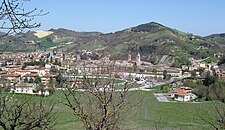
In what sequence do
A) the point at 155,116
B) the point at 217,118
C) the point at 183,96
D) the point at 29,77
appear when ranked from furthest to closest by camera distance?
the point at 29,77
the point at 183,96
the point at 155,116
the point at 217,118

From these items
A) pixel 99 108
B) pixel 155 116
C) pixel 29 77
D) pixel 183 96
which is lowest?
pixel 155 116

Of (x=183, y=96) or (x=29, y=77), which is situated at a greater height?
(x=29, y=77)

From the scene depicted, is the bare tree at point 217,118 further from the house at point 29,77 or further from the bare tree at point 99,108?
the house at point 29,77

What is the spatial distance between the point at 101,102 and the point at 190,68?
140ft

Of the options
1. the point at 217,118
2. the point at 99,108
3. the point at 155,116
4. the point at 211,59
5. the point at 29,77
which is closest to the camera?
the point at 99,108

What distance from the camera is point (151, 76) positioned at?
3781cm

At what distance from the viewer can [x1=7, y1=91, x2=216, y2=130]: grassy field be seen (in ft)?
48.1

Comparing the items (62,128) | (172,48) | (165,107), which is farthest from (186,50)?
(62,128)

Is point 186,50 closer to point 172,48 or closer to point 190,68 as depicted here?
point 172,48

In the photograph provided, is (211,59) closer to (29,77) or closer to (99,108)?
(29,77)

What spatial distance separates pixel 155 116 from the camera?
1853 cm

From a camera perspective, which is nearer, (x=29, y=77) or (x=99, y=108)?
(x=99, y=108)

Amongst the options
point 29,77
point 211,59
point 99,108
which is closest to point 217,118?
point 99,108

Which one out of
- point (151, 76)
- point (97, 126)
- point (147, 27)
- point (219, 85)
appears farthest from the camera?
point (147, 27)
